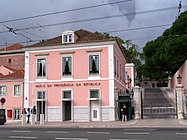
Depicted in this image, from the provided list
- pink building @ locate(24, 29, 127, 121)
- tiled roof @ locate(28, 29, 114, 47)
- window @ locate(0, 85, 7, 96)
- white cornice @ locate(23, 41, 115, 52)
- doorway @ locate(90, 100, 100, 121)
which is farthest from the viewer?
window @ locate(0, 85, 7, 96)

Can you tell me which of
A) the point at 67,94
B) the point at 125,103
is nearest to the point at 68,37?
the point at 67,94

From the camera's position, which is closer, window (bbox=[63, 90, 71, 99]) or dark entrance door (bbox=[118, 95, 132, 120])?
dark entrance door (bbox=[118, 95, 132, 120])

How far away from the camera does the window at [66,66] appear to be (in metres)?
34.3

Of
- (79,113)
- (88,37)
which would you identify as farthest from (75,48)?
(79,113)

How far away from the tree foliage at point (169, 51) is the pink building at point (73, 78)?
12.9 metres

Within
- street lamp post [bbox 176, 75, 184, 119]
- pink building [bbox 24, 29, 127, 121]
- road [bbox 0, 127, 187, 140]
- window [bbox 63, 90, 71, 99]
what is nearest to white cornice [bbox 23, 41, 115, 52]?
pink building [bbox 24, 29, 127, 121]

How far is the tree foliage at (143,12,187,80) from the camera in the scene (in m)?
44.7

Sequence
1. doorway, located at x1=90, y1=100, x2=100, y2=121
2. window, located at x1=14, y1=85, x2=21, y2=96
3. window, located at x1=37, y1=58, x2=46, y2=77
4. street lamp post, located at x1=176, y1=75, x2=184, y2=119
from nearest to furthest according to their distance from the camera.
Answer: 1. street lamp post, located at x1=176, y1=75, x2=184, y2=119
2. doorway, located at x1=90, y1=100, x2=100, y2=121
3. window, located at x1=37, y1=58, x2=46, y2=77
4. window, located at x1=14, y1=85, x2=21, y2=96

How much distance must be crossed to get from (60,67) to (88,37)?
460cm

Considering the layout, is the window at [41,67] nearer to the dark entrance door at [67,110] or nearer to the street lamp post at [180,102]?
the dark entrance door at [67,110]

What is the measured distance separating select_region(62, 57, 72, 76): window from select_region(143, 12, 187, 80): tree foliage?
1738 centimetres

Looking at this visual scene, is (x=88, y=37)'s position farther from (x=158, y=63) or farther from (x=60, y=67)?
(x=158, y=63)

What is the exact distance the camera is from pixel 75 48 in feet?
112

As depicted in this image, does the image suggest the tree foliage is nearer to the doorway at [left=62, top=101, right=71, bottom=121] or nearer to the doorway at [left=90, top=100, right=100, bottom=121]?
the doorway at [left=90, top=100, right=100, bottom=121]
